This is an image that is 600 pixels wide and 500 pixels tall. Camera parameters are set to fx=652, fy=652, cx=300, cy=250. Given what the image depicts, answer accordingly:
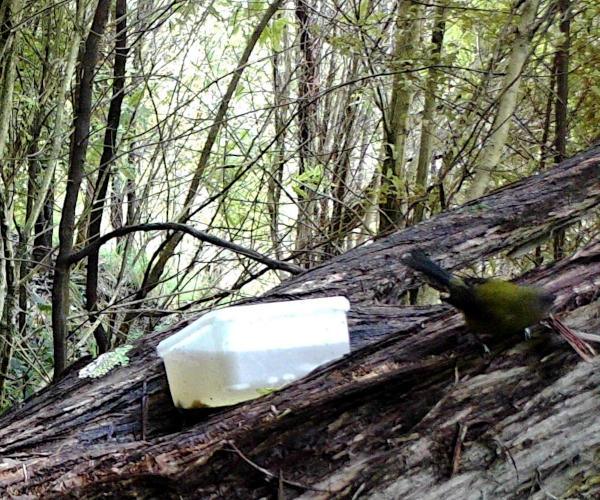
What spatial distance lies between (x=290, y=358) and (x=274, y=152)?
1.91 meters

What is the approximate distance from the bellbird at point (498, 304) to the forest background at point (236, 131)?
0.79m

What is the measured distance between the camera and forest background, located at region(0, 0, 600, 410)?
83.4 inches

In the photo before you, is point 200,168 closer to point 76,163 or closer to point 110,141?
point 110,141

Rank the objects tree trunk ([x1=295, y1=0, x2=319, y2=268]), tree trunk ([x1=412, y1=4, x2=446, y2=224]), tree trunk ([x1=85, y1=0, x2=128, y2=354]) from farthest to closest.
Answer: tree trunk ([x1=295, y1=0, x2=319, y2=268])
tree trunk ([x1=412, y1=4, x2=446, y2=224])
tree trunk ([x1=85, y1=0, x2=128, y2=354])

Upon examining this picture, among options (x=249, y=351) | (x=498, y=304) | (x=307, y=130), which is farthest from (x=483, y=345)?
(x=307, y=130)

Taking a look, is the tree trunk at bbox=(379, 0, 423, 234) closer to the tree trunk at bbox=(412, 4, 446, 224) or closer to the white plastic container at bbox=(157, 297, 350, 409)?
the tree trunk at bbox=(412, 4, 446, 224)

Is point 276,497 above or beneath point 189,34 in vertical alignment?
beneath

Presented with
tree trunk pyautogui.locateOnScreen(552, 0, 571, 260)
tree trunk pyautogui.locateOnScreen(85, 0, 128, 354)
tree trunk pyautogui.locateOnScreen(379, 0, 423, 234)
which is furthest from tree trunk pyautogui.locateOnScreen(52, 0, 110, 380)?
tree trunk pyautogui.locateOnScreen(552, 0, 571, 260)

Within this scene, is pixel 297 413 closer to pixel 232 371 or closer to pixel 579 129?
pixel 232 371

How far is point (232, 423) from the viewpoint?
90 centimetres

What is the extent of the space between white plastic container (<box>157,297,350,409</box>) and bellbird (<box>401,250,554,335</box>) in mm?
263

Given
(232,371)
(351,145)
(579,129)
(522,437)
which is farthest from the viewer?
(351,145)

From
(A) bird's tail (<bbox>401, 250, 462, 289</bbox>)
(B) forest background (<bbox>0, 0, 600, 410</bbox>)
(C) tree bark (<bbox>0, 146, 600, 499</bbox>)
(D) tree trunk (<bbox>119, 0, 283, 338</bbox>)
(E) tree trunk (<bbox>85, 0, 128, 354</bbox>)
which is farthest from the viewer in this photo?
(D) tree trunk (<bbox>119, 0, 283, 338</bbox>)

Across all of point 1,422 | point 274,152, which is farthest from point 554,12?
point 1,422
